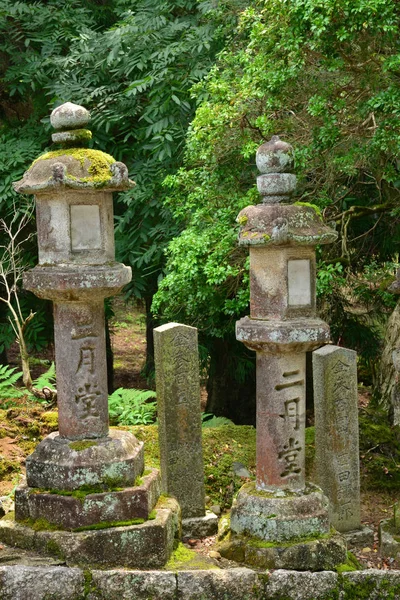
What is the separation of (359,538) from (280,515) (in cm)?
210

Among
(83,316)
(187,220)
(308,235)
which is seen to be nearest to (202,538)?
(83,316)

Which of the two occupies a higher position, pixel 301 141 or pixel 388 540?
pixel 301 141

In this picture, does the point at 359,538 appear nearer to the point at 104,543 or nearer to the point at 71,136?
the point at 104,543

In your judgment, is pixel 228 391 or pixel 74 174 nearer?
pixel 74 174

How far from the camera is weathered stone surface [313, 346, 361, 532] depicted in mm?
7453

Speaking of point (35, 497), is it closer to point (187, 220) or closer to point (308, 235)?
point (308, 235)

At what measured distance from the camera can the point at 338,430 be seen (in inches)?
299

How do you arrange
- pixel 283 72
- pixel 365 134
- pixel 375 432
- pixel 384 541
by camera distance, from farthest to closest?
pixel 375 432, pixel 365 134, pixel 283 72, pixel 384 541

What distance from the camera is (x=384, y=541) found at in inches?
283

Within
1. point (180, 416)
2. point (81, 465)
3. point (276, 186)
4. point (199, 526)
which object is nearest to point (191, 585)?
point (81, 465)

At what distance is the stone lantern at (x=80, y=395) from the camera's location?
18.6ft

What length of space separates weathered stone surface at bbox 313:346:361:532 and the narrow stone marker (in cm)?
106

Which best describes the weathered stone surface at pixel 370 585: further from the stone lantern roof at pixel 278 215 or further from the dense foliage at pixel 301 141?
the dense foliage at pixel 301 141

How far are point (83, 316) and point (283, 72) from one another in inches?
137
